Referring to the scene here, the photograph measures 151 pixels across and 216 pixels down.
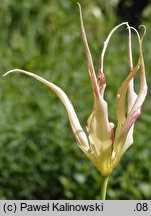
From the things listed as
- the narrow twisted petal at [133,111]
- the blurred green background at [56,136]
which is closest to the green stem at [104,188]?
the narrow twisted petal at [133,111]

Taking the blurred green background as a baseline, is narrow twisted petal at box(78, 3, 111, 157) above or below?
above

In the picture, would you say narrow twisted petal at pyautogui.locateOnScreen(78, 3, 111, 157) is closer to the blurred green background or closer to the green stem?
the green stem

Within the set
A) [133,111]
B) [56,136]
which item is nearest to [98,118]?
[133,111]

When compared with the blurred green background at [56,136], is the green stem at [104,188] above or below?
above

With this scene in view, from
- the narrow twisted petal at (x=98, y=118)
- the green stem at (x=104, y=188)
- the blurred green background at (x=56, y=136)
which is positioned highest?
the narrow twisted petal at (x=98, y=118)

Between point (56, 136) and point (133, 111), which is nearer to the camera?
point (133, 111)

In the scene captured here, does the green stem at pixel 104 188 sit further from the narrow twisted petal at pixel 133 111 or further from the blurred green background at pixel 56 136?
the blurred green background at pixel 56 136

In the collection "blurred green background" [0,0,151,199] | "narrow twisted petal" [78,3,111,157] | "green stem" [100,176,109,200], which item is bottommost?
"blurred green background" [0,0,151,199]

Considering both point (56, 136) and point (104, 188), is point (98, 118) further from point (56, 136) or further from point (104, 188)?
point (56, 136)

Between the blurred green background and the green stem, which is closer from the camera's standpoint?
the green stem

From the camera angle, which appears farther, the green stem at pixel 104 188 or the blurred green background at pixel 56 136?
the blurred green background at pixel 56 136

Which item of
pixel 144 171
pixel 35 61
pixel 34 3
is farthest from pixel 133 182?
pixel 34 3

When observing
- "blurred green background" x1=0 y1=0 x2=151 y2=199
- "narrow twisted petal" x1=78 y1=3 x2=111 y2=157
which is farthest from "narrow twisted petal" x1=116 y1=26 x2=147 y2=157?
"blurred green background" x1=0 y1=0 x2=151 y2=199
